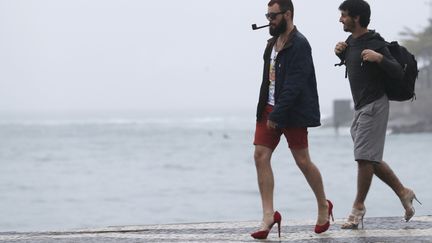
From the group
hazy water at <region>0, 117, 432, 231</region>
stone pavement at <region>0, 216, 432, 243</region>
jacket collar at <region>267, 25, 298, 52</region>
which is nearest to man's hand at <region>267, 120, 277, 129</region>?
jacket collar at <region>267, 25, 298, 52</region>

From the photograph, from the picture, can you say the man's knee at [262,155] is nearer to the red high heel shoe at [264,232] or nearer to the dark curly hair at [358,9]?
the red high heel shoe at [264,232]

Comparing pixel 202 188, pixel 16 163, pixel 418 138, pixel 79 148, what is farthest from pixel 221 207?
pixel 418 138

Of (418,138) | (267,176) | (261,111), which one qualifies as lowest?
(418,138)

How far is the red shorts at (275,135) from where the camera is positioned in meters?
7.14

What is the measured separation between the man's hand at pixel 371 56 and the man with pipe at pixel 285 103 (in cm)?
37

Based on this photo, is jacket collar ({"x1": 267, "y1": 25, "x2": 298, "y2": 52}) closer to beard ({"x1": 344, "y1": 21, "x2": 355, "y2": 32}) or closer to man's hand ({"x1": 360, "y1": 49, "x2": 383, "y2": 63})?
beard ({"x1": 344, "y1": 21, "x2": 355, "y2": 32})

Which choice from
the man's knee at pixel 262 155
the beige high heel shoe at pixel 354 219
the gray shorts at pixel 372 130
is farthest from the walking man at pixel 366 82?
the man's knee at pixel 262 155

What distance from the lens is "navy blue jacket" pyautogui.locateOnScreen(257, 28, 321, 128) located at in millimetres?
6984

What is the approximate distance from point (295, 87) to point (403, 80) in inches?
33.3

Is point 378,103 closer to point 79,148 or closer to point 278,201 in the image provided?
point 278,201

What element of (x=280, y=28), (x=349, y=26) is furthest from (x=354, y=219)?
(x=280, y=28)

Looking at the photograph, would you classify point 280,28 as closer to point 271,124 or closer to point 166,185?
point 271,124

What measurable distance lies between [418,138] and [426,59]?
20.9m

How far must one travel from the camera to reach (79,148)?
92.2m
